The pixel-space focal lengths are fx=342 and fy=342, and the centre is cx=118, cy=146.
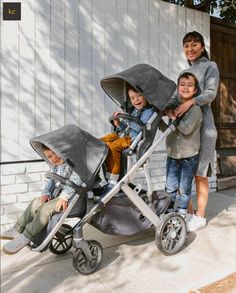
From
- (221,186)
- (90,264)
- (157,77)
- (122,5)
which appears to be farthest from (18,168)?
(221,186)

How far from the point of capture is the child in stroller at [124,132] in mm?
2865

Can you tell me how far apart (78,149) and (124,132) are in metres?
0.68

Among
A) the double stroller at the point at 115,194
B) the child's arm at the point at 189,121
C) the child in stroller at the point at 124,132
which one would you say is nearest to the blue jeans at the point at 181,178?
the double stroller at the point at 115,194

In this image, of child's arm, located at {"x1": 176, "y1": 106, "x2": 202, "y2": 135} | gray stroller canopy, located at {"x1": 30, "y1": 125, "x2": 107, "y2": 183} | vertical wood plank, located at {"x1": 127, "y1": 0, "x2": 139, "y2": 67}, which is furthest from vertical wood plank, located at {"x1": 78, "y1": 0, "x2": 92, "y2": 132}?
gray stroller canopy, located at {"x1": 30, "y1": 125, "x2": 107, "y2": 183}

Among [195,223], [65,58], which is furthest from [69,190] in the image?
[65,58]

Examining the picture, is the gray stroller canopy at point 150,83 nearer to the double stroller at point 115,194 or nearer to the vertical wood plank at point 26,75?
the double stroller at point 115,194

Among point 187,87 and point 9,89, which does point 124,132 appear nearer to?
point 187,87

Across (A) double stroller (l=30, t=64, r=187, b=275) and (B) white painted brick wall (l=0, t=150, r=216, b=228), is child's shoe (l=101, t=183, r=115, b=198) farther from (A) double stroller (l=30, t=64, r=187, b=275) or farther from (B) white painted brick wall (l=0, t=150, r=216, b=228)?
(B) white painted brick wall (l=0, t=150, r=216, b=228)

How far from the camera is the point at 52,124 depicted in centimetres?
397

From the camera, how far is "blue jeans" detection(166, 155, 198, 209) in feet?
11.4

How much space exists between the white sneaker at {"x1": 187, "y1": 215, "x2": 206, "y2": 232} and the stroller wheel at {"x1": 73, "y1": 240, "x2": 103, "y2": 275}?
1.24 metres

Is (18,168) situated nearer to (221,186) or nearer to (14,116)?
(14,116)

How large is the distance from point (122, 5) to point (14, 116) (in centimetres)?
202

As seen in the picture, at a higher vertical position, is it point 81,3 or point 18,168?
point 81,3
